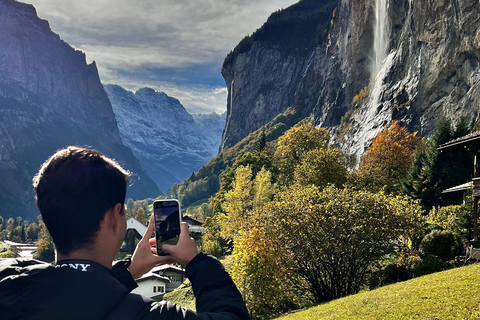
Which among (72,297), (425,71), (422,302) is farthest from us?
(425,71)

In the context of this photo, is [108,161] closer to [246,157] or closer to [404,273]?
[404,273]

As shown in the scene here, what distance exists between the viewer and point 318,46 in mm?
169000

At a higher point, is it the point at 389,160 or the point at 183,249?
the point at 389,160

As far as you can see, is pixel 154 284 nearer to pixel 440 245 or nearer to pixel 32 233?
pixel 440 245

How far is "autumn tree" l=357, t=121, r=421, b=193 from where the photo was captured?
44.6 meters

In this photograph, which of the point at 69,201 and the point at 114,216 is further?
the point at 114,216

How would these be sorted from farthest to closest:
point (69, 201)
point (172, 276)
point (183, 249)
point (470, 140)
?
point (172, 276) < point (470, 140) < point (183, 249) < point (69, 201)

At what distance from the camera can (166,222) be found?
262 cm

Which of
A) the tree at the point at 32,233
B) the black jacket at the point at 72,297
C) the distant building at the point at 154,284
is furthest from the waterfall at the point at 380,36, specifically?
the tree at the point at 32,233

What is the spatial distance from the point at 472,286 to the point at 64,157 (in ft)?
47.1

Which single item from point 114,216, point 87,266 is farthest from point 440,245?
point 87,266

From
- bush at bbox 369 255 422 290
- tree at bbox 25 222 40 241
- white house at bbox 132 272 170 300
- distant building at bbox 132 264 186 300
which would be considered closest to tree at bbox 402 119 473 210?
bush at bbox 369 255 422 290

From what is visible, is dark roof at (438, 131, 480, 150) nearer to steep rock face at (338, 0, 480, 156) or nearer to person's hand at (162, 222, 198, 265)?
person's hand at (162, 222, 198, 265)

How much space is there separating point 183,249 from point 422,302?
12.4m
